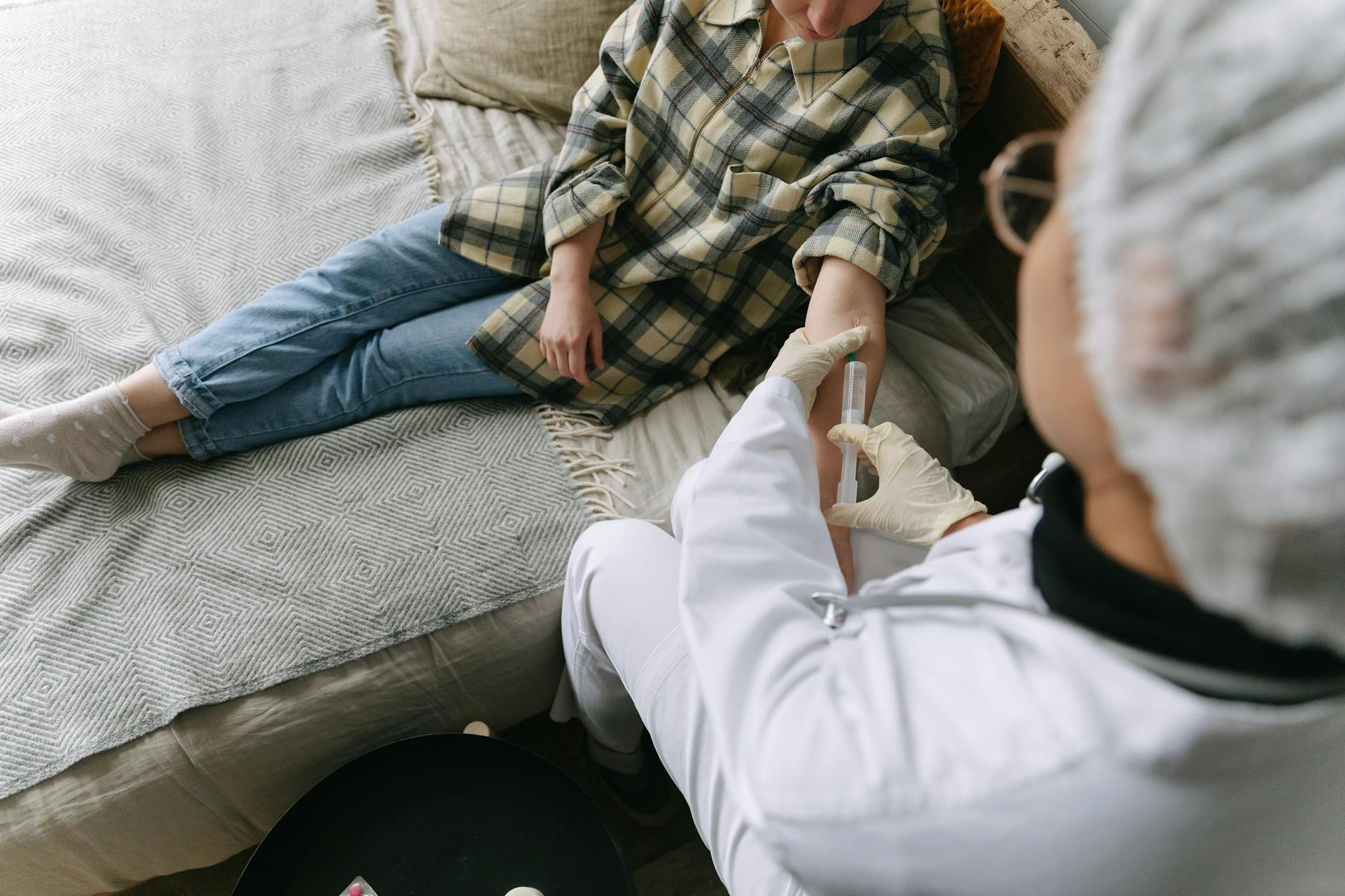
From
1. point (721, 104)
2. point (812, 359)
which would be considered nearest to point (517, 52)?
point (721, 104)

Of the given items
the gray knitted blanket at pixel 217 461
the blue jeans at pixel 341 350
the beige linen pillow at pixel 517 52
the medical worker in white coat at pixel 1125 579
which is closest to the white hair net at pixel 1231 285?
the medical worker in white coat at pixel 1125 579

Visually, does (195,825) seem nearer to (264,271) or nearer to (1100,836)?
(264,271)

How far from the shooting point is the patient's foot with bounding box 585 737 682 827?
1125 millimetres

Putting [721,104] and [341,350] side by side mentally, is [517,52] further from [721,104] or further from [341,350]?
[341,350]

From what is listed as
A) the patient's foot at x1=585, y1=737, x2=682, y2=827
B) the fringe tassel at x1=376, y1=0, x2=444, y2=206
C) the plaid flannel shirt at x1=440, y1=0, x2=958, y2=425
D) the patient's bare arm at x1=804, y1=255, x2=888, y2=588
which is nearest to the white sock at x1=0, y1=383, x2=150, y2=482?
the plaid flannel shirt at x1=440, y1=0, x2=958, y2=425

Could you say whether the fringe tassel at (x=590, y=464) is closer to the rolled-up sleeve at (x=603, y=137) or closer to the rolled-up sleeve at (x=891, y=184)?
the rolled-up sleeve at (x=603, y=137)

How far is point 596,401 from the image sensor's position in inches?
43.6

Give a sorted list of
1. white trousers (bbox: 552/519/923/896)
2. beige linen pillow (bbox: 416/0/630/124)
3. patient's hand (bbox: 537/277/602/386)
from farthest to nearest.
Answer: beige linen pillow (bbox: 416/0/630/124), patient's hand (bbox: 537/277/602/386), white trousers (bbox: 552/519/923/896)

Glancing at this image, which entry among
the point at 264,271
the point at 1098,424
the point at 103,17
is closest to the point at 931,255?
the point at 1098,424

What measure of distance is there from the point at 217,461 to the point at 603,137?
70cm

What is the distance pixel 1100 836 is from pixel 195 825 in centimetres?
101

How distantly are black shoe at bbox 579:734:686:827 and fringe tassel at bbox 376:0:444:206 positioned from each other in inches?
38.1

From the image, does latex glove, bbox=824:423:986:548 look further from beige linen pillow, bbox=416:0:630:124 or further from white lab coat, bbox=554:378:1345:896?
beige linen pillow, bbox=416:0:630:124

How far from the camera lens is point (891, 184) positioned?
895 mm
